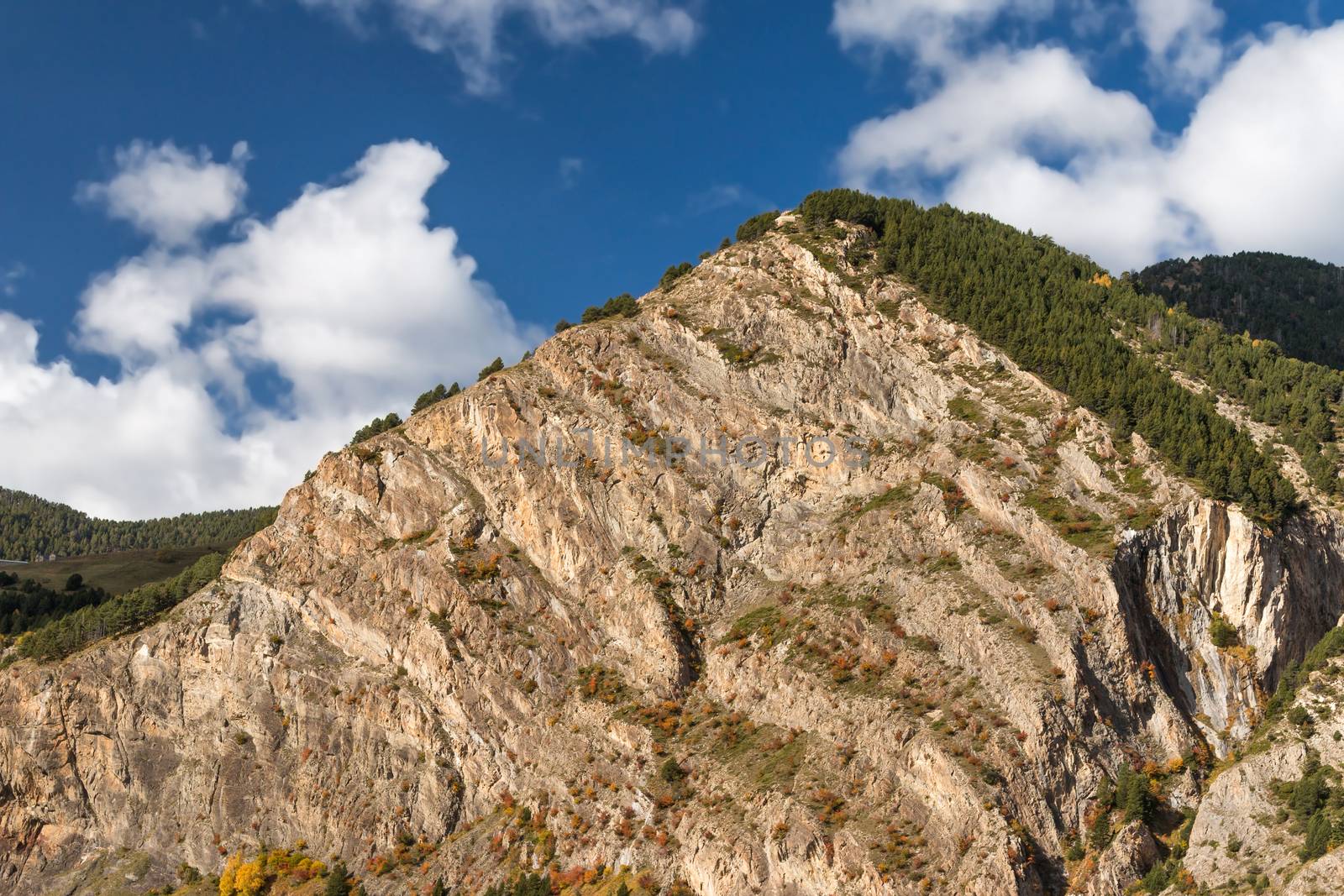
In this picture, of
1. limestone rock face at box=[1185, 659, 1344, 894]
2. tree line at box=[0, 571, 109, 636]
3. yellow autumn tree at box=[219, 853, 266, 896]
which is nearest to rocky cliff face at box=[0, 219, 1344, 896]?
yellow autumn tree at box=[219, 853, 266, 896]

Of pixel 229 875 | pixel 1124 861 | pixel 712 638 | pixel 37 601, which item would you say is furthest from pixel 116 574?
pixel 1124 861

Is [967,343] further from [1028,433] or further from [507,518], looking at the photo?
[507,518]

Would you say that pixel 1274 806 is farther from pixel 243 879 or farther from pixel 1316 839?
→ pixel 243 879

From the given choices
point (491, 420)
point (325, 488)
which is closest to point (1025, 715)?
point (491, 420)

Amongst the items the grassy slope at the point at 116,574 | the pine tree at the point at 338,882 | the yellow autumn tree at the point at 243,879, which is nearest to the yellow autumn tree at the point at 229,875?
the yellow autumn tree at the point at 243,879

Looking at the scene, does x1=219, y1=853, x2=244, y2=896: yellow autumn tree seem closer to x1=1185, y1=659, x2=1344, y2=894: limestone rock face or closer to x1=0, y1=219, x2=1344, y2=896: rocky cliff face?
x1=0, y1=219, x2=1344, y2=896: rocky cliff face

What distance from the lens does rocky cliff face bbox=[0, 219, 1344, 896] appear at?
68000 mm

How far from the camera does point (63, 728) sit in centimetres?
9538

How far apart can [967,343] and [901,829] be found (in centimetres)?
4941

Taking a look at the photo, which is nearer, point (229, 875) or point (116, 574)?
point (229, 875)

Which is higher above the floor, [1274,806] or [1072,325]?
[1072,325]

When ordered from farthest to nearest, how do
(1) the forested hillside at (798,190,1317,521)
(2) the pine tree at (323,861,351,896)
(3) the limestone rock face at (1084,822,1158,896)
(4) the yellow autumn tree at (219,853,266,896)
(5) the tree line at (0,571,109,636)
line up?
(5) the tree line at (0,571,109,636) < (4) the yellow autumn tree at (219,853,266,896) < (1) the forested hillside at (798,190,1317,521) < (2) the pine tree at (323,861,351,896) < (3) the limestone rock face at (1084,822,1158,896)

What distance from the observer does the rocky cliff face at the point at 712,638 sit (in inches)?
2677

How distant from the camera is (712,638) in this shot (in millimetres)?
84938
